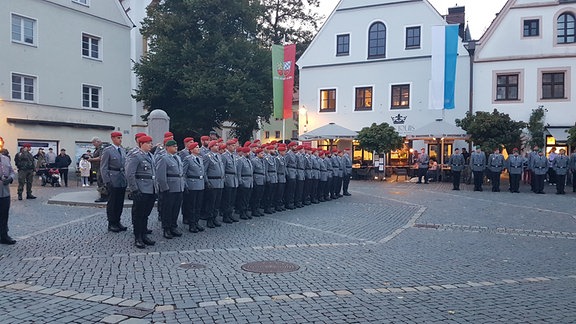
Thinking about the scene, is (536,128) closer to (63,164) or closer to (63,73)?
(63,164)

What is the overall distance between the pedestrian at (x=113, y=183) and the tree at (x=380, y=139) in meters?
19.3

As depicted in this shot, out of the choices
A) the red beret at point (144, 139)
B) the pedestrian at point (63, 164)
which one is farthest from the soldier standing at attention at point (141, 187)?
the pedestrian at point (63, 164)

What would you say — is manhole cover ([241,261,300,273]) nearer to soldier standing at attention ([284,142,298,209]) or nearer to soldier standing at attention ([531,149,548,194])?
soldier standing at attention ([284,142,298,209])

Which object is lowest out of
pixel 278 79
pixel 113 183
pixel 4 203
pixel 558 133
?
pixel 4 203

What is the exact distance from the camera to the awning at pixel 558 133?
95.5 feet

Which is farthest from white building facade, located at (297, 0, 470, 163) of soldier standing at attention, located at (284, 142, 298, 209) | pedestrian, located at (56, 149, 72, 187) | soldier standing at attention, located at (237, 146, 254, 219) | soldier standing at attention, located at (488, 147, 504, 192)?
soldier standing at attention, located at (237, 146, 254, 219)

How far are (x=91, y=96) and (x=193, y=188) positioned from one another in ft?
79.9

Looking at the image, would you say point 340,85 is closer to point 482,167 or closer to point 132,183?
point 482,167

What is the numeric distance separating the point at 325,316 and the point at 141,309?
2.05 metres

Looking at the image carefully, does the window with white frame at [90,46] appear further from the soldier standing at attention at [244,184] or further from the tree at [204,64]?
the soldier standing at attention at [244,184]

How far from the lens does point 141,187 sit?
9.59 meters

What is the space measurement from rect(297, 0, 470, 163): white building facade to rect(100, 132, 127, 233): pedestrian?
24.6 metres

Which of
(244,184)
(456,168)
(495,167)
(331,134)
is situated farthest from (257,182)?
(331,134)

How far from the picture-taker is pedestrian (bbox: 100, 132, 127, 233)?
10981 mm
